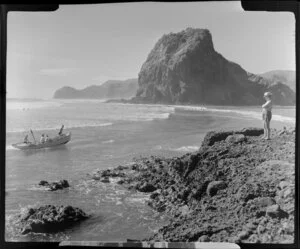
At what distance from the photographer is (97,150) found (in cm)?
212

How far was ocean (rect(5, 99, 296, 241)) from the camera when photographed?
203 centimetres

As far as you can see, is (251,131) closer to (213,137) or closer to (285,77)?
(213,137)

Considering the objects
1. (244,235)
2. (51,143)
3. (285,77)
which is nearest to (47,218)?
(51,143)

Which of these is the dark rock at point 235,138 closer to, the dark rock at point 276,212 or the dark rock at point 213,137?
the dark rock at point 213,137

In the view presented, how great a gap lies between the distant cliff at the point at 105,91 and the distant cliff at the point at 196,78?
65 millimetres

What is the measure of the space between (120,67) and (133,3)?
423 millimetres

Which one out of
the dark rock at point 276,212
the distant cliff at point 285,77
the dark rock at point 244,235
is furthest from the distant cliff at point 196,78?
the dark rock at point 244,235

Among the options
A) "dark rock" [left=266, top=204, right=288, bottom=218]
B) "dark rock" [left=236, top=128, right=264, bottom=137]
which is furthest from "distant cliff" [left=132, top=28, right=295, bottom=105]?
"dark rock" [left=266, top=204, right=288, bottom=218]

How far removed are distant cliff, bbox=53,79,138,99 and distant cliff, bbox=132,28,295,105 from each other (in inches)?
2.5

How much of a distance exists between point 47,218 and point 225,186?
3.89ft

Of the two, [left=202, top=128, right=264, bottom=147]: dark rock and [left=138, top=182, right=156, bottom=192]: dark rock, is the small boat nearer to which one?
[left=138, top=182, right=156, bottom=192]: dark rock

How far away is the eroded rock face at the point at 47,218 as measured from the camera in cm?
203

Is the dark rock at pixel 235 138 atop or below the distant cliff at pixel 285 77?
below

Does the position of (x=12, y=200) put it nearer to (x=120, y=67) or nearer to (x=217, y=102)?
(x=120, y=67)
